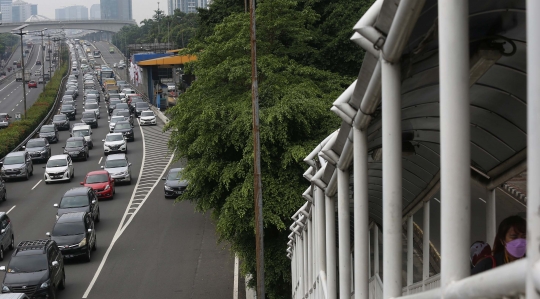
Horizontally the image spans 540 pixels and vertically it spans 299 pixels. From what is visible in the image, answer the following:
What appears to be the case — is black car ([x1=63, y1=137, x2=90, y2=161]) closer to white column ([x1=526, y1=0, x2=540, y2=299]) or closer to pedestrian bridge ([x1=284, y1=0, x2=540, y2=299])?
pedestrian bridge ([x1=284, y1=0, x2=540, y2=299])

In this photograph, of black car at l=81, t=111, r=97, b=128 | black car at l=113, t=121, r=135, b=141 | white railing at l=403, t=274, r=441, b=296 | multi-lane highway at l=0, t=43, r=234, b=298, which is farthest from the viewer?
black car at l=81, t=111, r=97, b=128

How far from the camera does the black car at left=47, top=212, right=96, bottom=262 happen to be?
2630 cm

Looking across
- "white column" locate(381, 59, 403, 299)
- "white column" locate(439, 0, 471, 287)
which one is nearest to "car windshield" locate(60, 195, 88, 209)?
"white column" locate(381, 59, 403, 299)

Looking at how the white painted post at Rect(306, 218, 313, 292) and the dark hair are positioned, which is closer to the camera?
the dark hair

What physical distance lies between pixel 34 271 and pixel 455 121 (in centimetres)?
1999

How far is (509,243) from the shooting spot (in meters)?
4.02

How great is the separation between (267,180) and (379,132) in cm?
1437

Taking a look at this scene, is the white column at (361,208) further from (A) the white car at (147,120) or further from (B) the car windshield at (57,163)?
(A) the white car at (147,120)

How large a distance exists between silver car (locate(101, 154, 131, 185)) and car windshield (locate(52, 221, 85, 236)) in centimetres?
1423

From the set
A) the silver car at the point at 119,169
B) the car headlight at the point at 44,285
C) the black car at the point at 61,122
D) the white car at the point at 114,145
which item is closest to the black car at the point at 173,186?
the silver car at the point at 119,169

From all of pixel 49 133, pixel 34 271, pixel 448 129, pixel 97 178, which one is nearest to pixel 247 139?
pixel 34 271

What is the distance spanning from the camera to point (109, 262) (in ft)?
88.4

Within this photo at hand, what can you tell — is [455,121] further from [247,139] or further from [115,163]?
[115,163]

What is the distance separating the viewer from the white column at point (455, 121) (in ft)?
11.4
